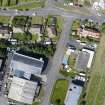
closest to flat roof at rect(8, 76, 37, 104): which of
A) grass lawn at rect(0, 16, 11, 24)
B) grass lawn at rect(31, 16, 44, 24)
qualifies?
grass lawn at rect(0, 16, 11, 24)

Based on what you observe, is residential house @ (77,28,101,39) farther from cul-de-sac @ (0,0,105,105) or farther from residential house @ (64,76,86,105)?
residential house @ (64,76,86,105)

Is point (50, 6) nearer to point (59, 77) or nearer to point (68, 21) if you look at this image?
point (68, 21)

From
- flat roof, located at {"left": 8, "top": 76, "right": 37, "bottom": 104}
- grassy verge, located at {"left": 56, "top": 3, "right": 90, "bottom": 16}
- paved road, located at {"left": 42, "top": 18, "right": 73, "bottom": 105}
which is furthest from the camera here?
grassy verge, located at {"left": 56, "top": 3, "right": 90, "bottom": 16}

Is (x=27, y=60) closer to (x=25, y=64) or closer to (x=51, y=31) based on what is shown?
(x=25, y=64)

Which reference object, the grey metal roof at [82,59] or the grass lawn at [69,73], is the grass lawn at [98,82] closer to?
the grey metal roof at [82,59]

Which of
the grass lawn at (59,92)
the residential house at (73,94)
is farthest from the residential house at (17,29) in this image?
the residential house at (73,94)

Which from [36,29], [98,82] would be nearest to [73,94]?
[98,82]
